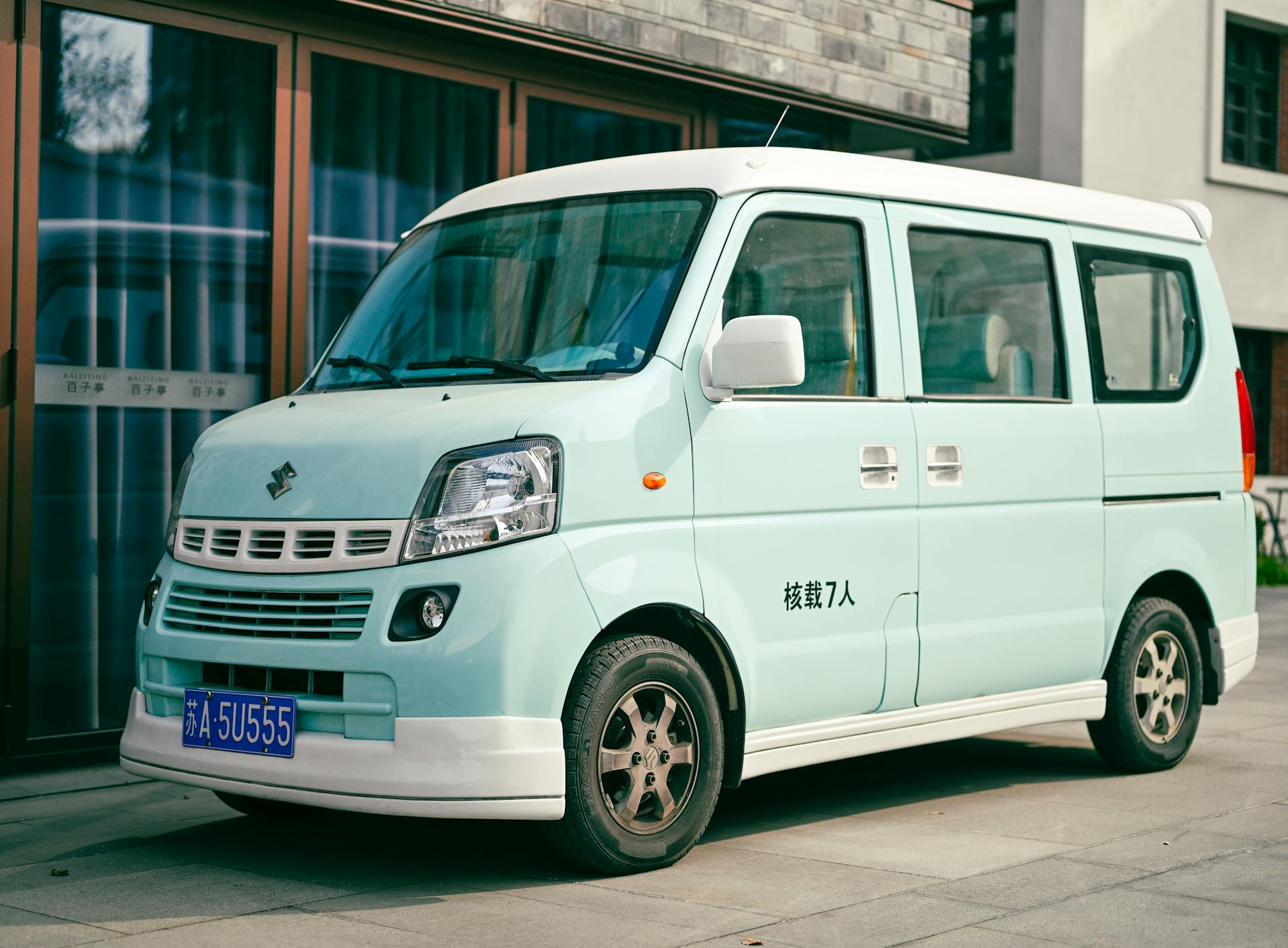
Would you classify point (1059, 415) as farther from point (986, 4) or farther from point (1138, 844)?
point (986, 4)

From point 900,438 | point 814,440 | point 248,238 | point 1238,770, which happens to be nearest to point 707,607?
point 814,440

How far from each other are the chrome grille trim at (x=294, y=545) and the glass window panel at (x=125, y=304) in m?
2.47

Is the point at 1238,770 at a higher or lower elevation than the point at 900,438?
lower

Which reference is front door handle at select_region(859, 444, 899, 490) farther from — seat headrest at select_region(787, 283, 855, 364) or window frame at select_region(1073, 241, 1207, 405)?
window frame at select_region(1073, 241, 1207, 405)

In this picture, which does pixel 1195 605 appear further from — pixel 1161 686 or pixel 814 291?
pixel 814 291

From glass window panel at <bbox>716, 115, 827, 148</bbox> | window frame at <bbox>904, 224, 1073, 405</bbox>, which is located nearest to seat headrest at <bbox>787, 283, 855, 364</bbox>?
window frame at <bbox>904, 224, 1073, 405</bbox>

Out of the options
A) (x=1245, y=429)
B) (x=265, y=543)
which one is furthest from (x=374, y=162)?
(x=1245, y=429)

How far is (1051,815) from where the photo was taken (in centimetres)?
655

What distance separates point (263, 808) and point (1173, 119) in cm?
1551

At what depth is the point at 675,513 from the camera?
18.1ft

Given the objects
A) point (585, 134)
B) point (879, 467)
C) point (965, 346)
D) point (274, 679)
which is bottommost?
point (274, 679)

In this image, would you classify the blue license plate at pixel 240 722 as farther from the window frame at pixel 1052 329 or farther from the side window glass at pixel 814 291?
the window frame at pixel 1052 329

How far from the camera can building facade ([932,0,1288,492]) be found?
60.1ft

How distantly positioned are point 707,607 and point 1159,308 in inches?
130
